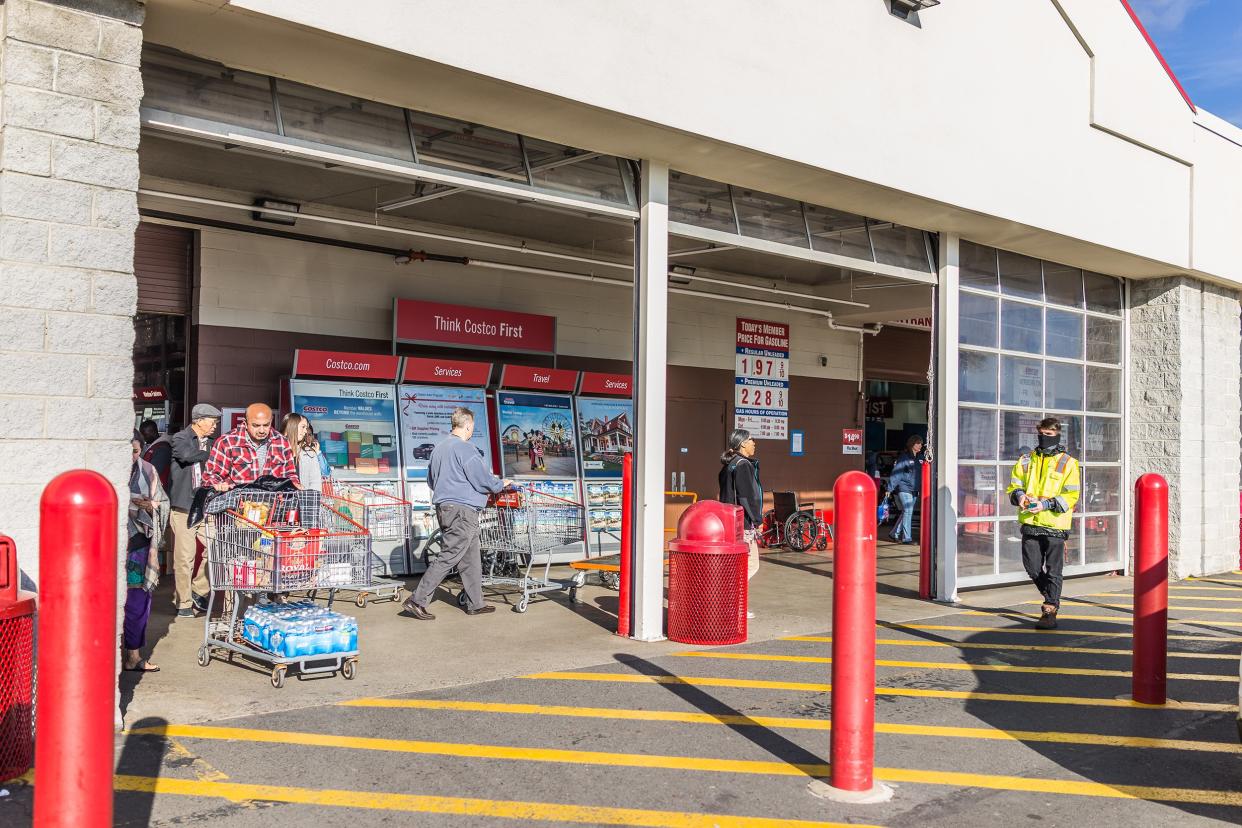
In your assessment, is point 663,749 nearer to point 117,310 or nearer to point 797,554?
point 117,310

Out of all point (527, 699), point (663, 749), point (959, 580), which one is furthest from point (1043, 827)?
point (959, 580)

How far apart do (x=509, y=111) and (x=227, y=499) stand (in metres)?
3.49

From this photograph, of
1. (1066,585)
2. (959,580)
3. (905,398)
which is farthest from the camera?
(905,398)

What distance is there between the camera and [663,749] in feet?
19.5

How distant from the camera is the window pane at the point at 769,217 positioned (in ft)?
33.6

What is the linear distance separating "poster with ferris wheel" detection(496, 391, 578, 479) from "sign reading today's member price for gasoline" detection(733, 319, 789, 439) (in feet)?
12.5

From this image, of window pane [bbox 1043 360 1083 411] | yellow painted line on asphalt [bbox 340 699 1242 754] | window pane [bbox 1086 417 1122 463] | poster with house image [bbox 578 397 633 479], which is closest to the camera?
yellow painted line on asphalt [bbox 340 699 1242 754]

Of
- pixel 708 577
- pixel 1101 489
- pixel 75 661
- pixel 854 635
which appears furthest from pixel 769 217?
pixel 75 661

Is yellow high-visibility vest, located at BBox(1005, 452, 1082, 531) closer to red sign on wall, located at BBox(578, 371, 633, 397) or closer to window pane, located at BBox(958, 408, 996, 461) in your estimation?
window pane, located at BBox(958, 408, 996, 461)

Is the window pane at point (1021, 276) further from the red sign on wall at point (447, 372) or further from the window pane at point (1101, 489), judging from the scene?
the red sign on wall at point (447, 372)

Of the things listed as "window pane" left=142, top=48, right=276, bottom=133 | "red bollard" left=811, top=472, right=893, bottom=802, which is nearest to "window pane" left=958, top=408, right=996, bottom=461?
"red bollard" left=811, top=472, right=893, bottom=802

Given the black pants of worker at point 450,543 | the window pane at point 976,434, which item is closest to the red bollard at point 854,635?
the black pants of worker at point 450,543

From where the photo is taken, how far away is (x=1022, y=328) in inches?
526

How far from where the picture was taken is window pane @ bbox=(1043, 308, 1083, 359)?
13.9 meters
